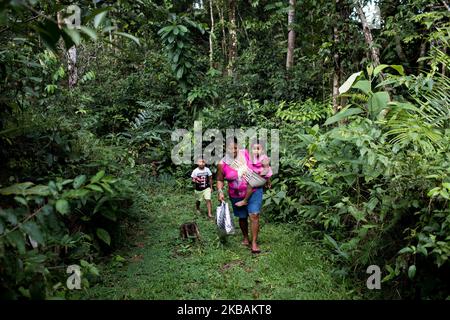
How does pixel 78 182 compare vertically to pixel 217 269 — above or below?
above

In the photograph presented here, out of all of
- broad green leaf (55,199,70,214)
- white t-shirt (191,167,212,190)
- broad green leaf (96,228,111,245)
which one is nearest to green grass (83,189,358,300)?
broad green leaf (96,228,111,245)

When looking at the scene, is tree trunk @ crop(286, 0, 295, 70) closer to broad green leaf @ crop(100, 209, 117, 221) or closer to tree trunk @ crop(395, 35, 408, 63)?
tree trunk @ crop(395, 35, 408, 63)

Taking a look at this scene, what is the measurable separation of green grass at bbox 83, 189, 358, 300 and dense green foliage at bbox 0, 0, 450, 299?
0.72 ft

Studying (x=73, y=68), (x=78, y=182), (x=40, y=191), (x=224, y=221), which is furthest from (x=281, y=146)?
(x=73, y=68)

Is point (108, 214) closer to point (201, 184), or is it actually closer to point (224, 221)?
point (224, 221)

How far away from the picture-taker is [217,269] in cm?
436

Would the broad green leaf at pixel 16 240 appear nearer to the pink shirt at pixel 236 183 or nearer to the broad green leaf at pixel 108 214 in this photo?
the broad green leaf at pixel 108 214

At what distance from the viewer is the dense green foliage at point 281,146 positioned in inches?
97.2

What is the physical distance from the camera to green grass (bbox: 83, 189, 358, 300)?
376 centimetres

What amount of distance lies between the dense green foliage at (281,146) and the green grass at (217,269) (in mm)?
220

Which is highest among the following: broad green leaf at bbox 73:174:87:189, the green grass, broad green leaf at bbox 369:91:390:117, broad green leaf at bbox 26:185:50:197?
broad green leaf at bbox 369:91:390:117

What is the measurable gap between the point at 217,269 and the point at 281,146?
2.94 meters

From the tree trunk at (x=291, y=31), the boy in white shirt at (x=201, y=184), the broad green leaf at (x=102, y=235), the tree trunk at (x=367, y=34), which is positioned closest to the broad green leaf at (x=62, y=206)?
the broad green leaf at (x=102, y=235)

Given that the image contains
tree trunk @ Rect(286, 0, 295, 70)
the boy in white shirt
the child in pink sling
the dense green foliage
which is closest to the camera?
the dense green foliage
